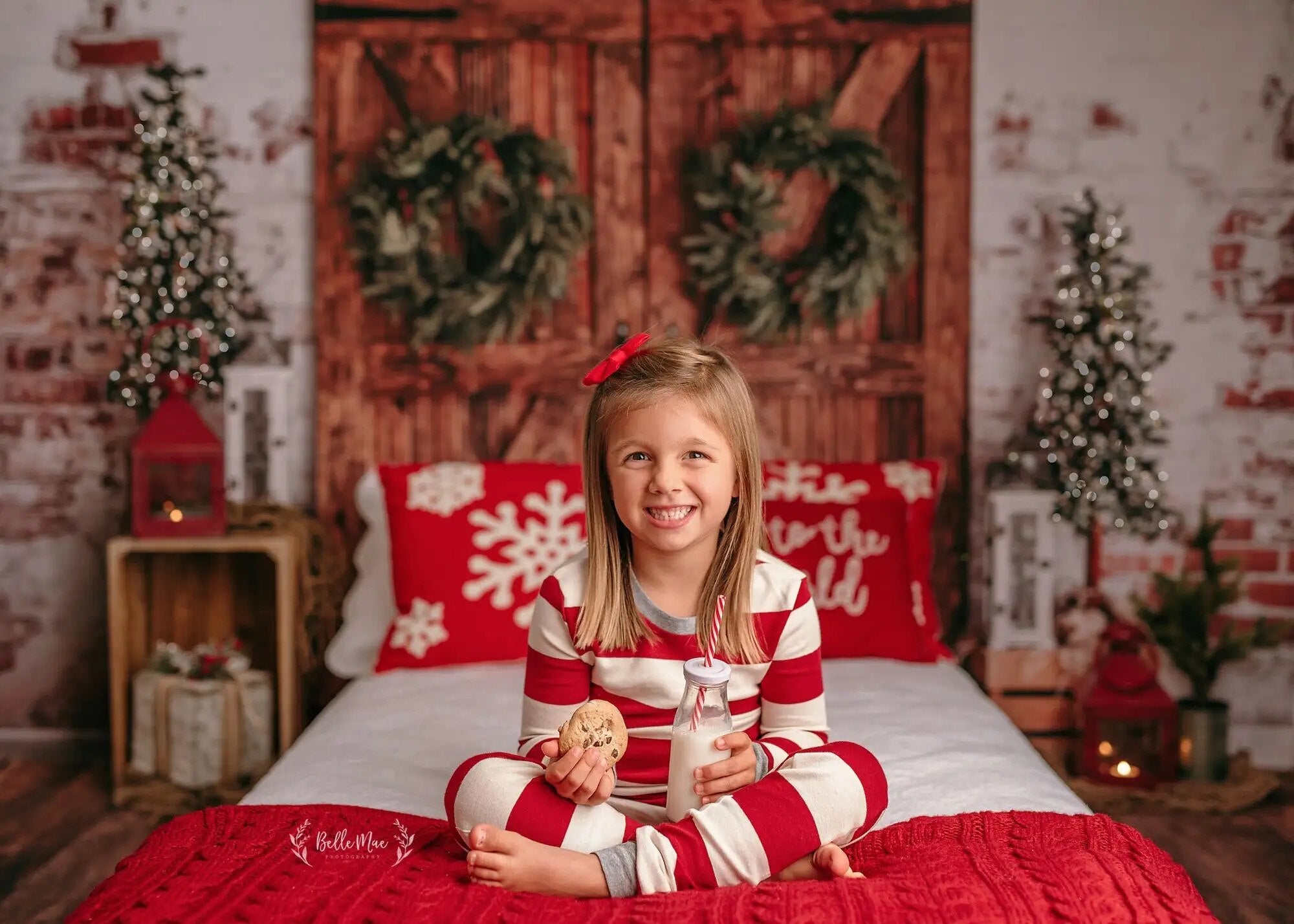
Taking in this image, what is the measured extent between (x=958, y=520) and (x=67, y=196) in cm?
244

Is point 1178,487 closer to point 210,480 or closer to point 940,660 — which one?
point 940,660

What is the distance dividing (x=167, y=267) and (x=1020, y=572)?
2.21 meters

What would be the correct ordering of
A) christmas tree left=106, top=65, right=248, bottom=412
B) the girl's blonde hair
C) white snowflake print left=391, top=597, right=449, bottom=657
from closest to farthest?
the girl's blonde hair → white snowflake print left=391, top=597, right=449, bottom=657 → christmas tree left=106, top=65, right=248, bottom=412

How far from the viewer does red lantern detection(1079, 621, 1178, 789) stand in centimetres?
271

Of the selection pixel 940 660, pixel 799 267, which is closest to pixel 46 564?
pixel 799 267

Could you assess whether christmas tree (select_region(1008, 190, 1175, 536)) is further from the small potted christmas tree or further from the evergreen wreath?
the evergreen wreath

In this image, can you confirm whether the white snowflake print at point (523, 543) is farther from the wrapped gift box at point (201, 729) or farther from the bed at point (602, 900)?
the wrapped gift box at point (201, 729)

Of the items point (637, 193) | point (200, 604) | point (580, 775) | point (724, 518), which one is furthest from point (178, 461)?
point (580, 775)

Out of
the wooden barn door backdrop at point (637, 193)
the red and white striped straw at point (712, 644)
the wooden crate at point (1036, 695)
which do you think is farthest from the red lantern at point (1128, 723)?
the red and white striped straw at point (712, 644)

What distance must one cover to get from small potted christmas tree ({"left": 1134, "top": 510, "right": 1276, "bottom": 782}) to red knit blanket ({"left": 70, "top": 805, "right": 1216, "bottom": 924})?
137 cm

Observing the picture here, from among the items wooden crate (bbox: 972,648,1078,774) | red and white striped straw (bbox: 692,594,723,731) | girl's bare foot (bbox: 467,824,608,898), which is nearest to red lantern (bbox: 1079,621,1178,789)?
wooden crate (bbox: 972,648,1078,774)

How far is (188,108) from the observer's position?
9.43 ft

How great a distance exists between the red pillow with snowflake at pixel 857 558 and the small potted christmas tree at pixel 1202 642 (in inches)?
25.8

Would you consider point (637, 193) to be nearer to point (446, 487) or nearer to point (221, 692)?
point (446, 487)
